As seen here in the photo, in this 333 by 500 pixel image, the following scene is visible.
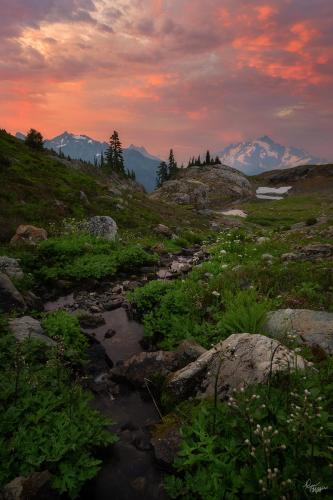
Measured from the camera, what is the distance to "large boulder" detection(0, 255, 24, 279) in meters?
11.7

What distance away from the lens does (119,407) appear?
645 centimetres

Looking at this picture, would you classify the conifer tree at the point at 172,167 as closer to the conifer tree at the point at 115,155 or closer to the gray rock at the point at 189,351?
the conifer tree at the point at 115,155

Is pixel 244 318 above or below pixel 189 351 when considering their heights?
above

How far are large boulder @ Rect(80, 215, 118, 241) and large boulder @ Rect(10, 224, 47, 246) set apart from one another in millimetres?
3037

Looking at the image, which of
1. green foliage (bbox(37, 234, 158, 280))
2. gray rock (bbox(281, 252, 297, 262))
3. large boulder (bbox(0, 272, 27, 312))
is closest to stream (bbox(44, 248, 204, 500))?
large boulder (bbox(0, 272, 27, 312))

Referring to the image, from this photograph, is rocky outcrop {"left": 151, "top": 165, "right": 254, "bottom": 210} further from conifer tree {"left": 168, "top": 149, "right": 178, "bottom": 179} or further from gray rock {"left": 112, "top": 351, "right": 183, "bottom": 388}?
gray rock {"left": 112, "top": 351, "right": 183, "bottom": 388}

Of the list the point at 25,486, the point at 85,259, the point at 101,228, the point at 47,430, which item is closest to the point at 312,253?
the point at 85,259

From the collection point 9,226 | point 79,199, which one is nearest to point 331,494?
point 9,226

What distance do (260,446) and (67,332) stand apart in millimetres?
5747

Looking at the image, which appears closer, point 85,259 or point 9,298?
point 9,298

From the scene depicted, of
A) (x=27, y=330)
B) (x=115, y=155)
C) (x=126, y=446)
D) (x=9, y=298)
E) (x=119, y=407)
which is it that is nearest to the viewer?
(x=126, y=446)

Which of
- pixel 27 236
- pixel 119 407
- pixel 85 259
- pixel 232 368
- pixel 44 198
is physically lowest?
pixel 119 407

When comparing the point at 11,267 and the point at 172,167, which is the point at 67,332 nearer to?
the point at 11,267

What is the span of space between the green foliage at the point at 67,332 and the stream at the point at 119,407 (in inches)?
12.5
